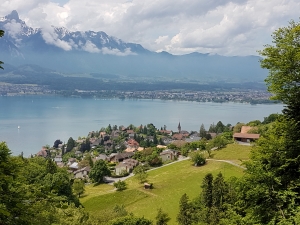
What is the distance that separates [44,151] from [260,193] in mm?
50099

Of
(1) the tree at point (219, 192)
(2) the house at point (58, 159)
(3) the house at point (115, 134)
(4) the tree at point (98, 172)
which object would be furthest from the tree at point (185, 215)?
(3) the house at point (115, 134)

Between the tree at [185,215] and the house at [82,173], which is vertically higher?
the tree at [185,215]

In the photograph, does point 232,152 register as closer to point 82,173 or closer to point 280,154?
point 82,173

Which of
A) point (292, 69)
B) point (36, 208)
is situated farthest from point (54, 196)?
point (292, 69)

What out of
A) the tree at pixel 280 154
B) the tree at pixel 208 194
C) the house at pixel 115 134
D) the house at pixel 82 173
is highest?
the tree at pixel 280 154

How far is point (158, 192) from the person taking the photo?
2295 cm

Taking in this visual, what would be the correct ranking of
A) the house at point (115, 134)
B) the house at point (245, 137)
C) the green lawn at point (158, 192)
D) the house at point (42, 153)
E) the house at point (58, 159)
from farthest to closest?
the house at point (115, 134), the house at point (58, 159), the house at point (42, 153), the house at point (245, 137), the green lawn at point (158, 192)

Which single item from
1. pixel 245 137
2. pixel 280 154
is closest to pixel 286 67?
pixel 280 154

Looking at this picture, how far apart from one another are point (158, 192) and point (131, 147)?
107 feet

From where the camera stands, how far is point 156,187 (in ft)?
79.4

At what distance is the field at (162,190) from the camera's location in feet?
65.9

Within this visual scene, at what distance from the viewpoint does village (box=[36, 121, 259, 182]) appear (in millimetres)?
33750

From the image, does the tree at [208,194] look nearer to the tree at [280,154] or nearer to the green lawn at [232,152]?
the tree at [280,154]

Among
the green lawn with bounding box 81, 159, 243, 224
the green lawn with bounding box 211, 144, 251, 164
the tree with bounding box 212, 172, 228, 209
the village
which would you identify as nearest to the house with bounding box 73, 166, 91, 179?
the village
